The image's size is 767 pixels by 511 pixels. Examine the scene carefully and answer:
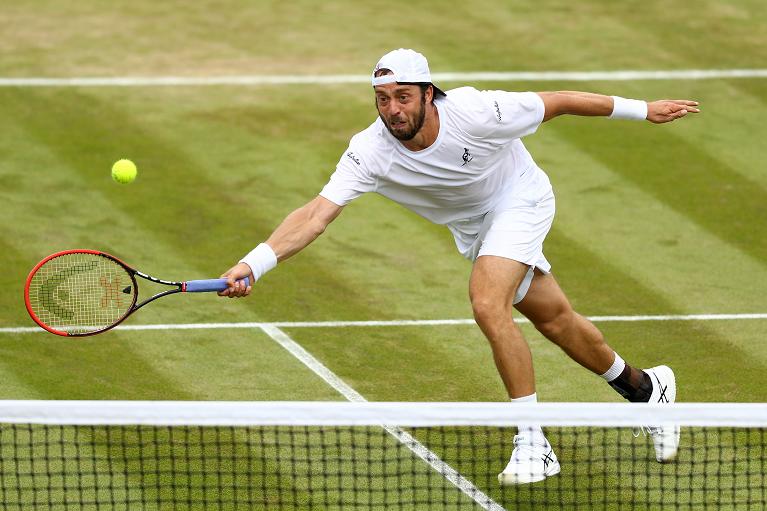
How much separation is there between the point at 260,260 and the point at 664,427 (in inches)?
96.1

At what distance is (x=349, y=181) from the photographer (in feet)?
28.4

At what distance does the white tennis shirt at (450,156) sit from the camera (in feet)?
28.5

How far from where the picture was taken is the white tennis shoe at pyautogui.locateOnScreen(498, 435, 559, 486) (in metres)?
8.27

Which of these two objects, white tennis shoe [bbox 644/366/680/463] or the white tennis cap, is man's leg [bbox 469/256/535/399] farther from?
the white tennis cap

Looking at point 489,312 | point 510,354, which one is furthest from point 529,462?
point 489,312

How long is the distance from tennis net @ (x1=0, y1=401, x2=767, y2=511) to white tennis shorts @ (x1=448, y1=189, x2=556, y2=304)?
0.97m

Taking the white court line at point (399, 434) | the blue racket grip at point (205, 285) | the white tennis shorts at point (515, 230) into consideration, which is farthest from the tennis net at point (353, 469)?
→ the white tennis shorts at point (515, 230)

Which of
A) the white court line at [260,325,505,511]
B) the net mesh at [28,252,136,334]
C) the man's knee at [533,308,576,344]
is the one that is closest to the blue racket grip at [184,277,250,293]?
the net mesh at [28,252,136,334]

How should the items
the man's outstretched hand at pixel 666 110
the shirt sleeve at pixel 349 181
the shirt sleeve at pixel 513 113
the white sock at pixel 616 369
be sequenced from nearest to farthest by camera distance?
the shirt sleeve at pixel 349 181, the shirt sleeve at pixel 513 113, the man's outstretched hand at pixel 666 110, the white sock at pixel 616 369

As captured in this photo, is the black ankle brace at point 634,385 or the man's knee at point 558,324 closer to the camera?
the man's knee at point 558,324

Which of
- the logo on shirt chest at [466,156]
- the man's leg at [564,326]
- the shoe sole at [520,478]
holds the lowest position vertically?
the shoe sole at [520,478]

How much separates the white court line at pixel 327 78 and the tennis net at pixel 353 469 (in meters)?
7.52

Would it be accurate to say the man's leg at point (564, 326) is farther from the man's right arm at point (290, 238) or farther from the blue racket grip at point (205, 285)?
the blue racket grip at point (205, 285)

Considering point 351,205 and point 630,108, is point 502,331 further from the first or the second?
point 351,205
